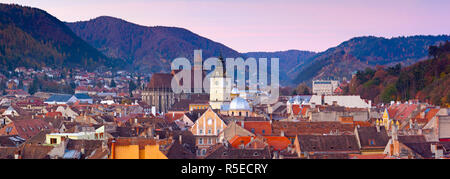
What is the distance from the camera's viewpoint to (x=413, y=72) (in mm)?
109000

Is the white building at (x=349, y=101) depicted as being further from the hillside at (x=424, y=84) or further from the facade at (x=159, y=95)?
the facade at (x=159, y=95)

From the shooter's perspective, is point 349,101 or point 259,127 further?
point 349,101

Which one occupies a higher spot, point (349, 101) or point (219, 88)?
point (219, 88)

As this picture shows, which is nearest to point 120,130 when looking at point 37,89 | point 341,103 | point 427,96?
point 427,96

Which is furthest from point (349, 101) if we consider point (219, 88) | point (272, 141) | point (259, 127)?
point (272, 141)

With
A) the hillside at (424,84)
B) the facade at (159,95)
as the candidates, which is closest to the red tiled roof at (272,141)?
the hillside at (424,84)

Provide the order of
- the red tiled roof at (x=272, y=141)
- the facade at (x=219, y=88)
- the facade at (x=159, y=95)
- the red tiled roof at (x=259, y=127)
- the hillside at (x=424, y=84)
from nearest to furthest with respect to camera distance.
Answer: the red tiled roof at (x=272, y=141)
the red tiled roof at (x=259, y=127)
the hillside at (x=424, y=84)
the facade at (x=219, y=88)
the facade at (x=159, y=95)

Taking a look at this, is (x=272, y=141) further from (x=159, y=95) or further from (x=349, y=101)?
(x=159, y=95)

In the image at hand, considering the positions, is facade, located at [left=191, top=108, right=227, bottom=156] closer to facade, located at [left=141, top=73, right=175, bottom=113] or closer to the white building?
the white building

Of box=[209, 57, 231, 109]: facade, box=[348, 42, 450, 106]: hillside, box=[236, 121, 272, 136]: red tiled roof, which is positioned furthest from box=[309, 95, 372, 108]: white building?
box=[236, 121, 272, 136]: red tiled roof

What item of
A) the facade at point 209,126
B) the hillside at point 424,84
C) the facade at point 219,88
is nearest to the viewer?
the facade at point 209,126
